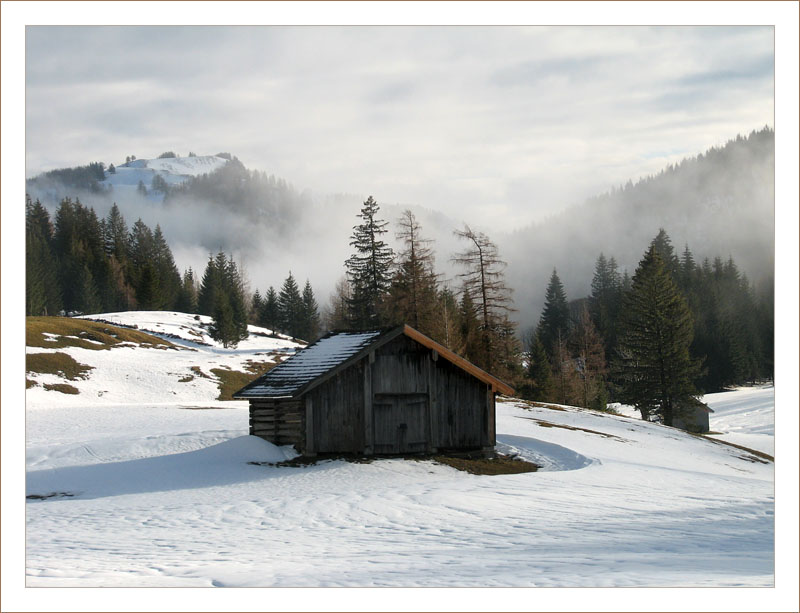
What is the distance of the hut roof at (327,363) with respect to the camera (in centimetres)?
2616

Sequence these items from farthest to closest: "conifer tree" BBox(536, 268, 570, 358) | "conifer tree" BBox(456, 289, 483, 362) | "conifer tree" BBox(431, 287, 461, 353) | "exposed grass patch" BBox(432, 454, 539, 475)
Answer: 1. "conifer tree" BBox(536, 268, 570, 358)
2. "conifer tree" BBox(456, 289, 483, 362)
3. "conifer tree" BBox(431, 287, 461, 353)
4. "exposed grass patch" BBox(432, 454, 539, 475)

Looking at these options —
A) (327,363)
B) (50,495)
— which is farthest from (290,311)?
(50,495)

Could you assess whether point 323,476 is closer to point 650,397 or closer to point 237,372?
point 650,397

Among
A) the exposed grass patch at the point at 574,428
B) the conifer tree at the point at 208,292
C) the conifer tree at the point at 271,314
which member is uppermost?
the conifer tree at the point at 208,292

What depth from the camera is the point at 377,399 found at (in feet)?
88.2

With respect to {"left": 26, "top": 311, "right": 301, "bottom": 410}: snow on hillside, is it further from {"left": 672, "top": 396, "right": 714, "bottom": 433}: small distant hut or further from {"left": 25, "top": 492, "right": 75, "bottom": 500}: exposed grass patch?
{"left": 672, "top": 396, "right": 714, "bottom": 433}: small distant hut

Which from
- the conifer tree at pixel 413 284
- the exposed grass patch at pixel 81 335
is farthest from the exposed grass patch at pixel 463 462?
the exposed grass patch at pixel 81 335

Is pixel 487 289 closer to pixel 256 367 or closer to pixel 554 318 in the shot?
pixel 256 367

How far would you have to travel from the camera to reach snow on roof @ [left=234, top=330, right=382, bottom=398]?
2638 cm

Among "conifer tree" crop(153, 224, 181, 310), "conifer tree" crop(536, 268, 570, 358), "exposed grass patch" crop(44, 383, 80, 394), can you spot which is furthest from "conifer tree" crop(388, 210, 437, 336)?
"conifer tree" crop(153, 224, 181, 310)

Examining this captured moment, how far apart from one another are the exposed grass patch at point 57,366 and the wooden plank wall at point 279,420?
3417cm

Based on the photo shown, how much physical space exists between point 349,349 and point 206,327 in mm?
75678

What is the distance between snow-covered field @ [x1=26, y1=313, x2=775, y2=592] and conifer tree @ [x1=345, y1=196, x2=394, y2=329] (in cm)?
2987

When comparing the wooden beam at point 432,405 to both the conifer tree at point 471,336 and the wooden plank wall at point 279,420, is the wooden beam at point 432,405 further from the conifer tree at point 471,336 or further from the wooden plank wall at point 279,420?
the conifer tree at point 471,336
